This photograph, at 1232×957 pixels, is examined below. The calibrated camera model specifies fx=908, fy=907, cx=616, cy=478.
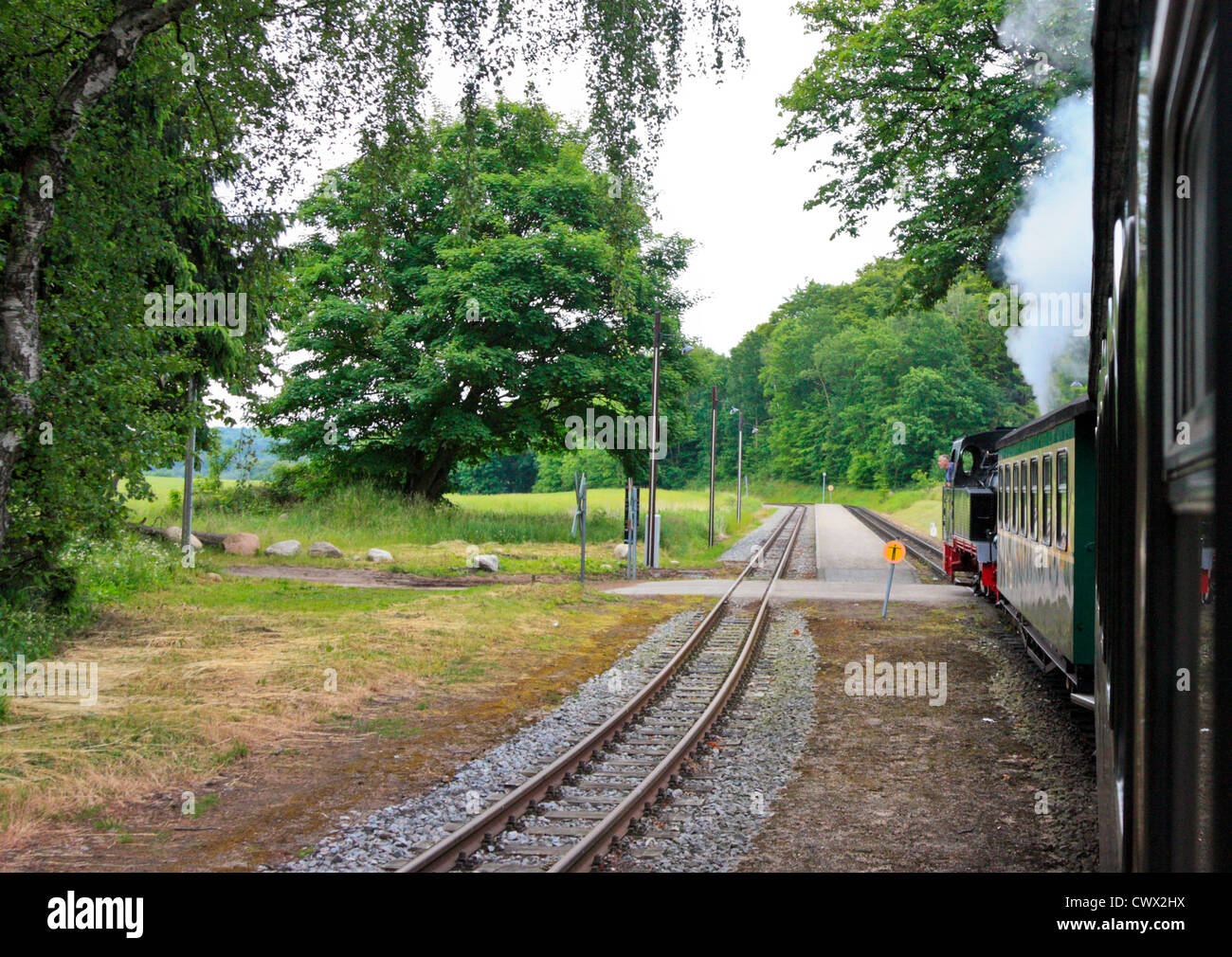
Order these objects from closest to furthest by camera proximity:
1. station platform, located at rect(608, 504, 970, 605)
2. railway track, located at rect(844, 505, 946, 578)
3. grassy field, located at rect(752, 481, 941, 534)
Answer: station platform, located at rect(608, 504, 970, 605)
railway track, located at rect(844, 505, 946, 578)
grassy field, located at rect(752, 481, 941, 534)

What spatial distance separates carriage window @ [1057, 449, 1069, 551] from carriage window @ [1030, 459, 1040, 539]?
133cm

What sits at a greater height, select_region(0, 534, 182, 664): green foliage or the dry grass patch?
select_region(0, 534, 182, 664): green foliage

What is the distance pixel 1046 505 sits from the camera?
32.8 feet

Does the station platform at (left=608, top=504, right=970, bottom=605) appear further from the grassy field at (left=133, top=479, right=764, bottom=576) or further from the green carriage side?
the green carriage side

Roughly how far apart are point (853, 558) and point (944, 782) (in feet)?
78.8

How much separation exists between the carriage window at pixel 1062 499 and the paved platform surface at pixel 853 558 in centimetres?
1399

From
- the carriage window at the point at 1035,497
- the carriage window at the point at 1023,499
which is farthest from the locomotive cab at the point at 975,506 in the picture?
the carriage window at the point at 1035,497

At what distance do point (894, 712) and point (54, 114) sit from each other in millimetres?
10471

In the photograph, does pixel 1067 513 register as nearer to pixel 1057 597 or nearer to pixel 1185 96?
pixel 1057 597

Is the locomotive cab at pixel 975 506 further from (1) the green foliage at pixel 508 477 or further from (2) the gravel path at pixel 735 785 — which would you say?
(1) the green foliage at pixel 508 477

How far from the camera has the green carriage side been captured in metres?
8.28

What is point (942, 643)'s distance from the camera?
1470 centimetres

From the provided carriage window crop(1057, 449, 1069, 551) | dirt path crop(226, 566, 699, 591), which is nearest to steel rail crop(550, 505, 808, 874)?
carriage window crop(1057, 449, 1069, 551)

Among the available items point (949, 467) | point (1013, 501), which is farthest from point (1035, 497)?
point (949, 467)
